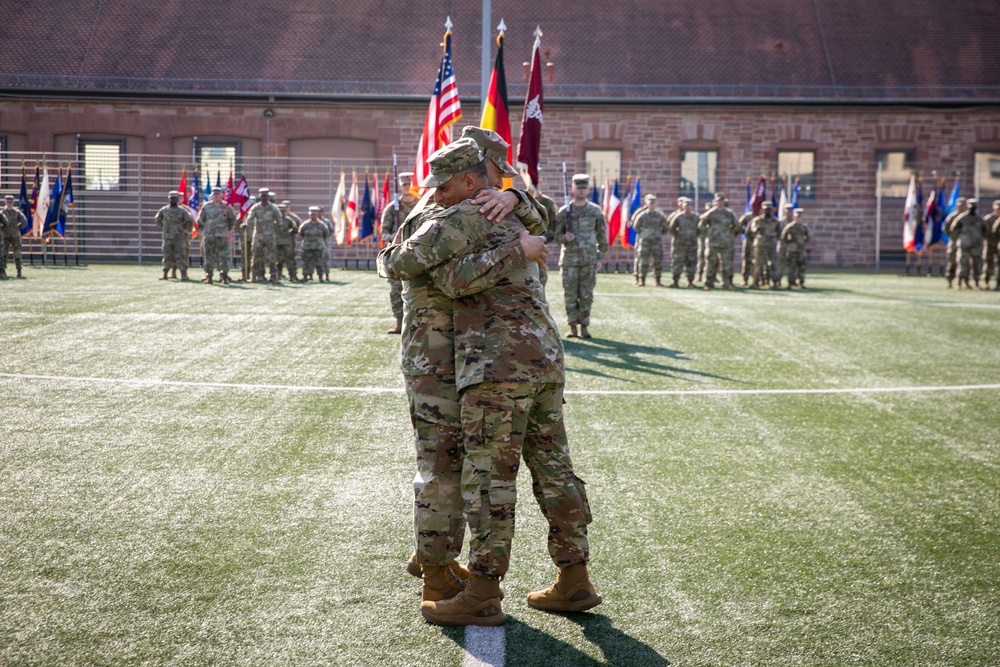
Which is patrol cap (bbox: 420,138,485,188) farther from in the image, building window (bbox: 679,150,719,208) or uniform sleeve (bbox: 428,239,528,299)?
building window (bbox: 679,150,719,208)

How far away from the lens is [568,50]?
3400 centimetres

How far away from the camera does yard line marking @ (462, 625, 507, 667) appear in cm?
375

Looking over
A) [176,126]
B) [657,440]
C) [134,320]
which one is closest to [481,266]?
[657,440]

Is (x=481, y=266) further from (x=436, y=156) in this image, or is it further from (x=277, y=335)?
(x=277, y=335)

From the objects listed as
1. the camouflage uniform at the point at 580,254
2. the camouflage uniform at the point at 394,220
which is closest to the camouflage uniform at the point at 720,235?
the camouflage uniform at the point at 580,254

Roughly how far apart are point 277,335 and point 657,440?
651 cm

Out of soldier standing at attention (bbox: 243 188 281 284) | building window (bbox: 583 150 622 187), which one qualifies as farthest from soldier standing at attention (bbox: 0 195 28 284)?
building window (bbox: 583 150 622 187)

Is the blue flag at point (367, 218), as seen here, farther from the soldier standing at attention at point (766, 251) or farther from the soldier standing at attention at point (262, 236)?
Result: the soldier standing at attention at point (766, 251)

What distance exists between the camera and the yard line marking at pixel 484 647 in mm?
3751

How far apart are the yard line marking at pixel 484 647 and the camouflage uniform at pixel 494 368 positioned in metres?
0.23

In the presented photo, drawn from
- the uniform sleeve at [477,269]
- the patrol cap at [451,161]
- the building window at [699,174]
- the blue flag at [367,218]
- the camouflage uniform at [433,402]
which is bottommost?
the camouflage uniform at [433,402]

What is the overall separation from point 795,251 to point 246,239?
43.2 feet

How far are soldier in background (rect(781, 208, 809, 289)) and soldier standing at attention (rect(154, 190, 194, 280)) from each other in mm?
13969

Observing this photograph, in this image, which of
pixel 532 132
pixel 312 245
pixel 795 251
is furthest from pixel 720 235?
pixel 532 132
